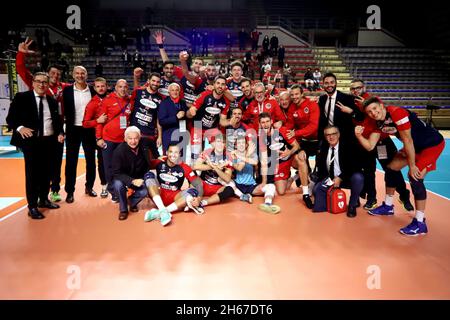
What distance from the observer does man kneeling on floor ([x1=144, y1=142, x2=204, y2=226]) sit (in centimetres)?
419

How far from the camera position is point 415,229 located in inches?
140

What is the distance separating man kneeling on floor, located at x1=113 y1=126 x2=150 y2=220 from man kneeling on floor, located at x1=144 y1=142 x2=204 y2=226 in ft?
0.47

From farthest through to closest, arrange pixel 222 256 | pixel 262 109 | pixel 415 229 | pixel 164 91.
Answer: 1. pixel 164 91
2. pixel 262 109
3. pixel 415 229
4. pixel 222 256

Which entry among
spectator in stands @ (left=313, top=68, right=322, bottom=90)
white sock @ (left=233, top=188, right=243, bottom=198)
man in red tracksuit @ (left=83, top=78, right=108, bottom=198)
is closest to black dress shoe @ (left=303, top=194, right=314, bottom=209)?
white sock @ (left=233, top=188, right=243, bottom=198)

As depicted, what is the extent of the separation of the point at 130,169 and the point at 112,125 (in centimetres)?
81

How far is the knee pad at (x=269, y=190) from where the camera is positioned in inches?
182

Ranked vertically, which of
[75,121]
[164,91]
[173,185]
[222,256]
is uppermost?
[164,91]

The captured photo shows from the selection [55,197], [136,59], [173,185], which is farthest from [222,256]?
[136,59]

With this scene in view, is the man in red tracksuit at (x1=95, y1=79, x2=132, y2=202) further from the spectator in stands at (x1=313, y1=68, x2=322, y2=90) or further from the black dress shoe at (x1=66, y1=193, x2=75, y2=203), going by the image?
the spectator in stands at (x1=313, y1=68, x2=322, y2=90)

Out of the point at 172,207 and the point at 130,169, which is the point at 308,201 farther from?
the point at 130,169

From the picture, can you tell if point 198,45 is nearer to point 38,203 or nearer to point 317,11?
point 317,11

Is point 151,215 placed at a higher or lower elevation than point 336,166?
lower

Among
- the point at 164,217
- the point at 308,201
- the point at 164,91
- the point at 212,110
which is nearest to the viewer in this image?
the point at 164,217

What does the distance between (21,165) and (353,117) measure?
681cm
